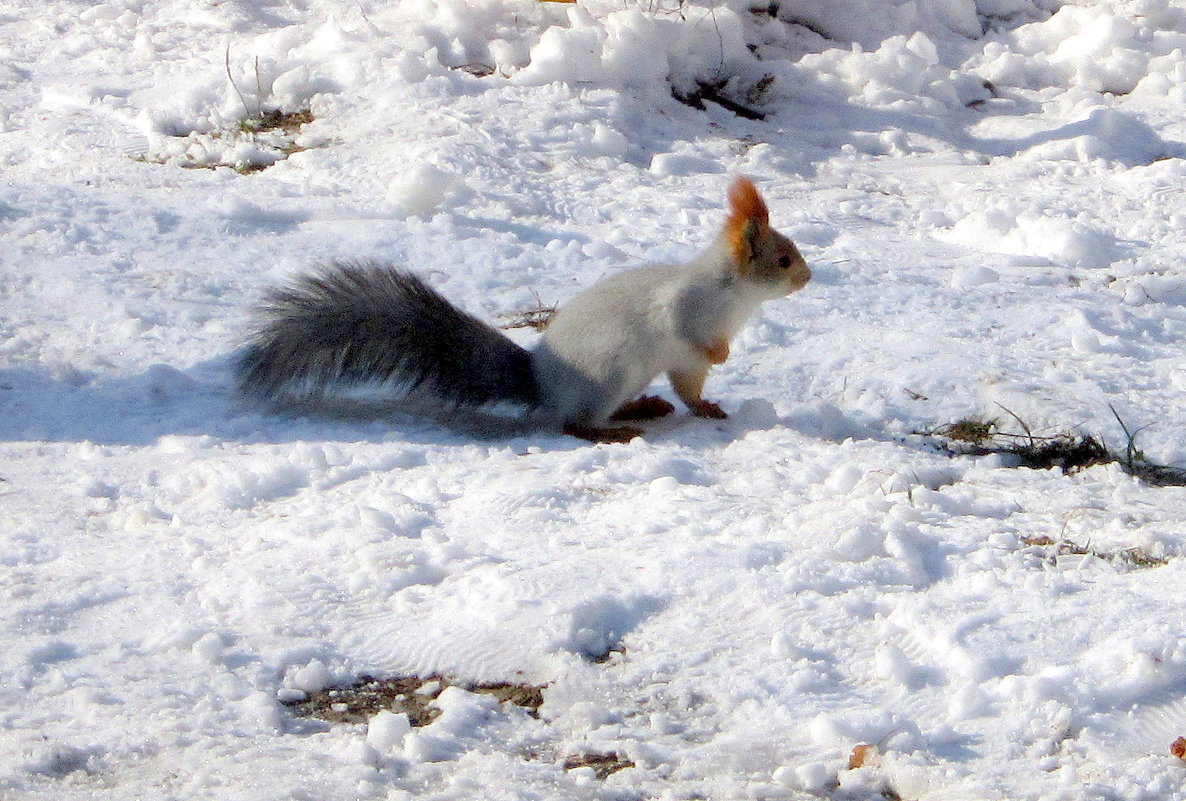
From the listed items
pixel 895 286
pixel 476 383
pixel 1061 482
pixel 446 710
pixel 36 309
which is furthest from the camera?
pixel 895 286

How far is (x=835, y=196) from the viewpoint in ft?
15.6

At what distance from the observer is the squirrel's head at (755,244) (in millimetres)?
3338

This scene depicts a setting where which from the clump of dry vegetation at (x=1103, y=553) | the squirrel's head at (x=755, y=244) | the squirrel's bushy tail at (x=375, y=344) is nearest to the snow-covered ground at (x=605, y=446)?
the clump of dry vegetation at (x=1103, y=553)

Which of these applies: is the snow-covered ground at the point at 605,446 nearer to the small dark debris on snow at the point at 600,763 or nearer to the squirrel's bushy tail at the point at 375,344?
the small dark debris on snow at the point at 600,763

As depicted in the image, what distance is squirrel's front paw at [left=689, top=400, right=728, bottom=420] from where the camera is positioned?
11.0 ft

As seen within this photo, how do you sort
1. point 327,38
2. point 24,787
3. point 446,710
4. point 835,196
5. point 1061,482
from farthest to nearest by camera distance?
point 327,38 < point 835,196 < point 1061,482 < point 446,710 < point 24,787

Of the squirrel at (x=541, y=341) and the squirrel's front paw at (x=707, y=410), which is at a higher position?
the squirrel at (x=541, y=341)

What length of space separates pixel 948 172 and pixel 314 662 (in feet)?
11.7

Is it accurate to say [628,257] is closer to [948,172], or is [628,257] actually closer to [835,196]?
[835,196]

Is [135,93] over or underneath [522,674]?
over

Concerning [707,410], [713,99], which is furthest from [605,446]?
[713,99]

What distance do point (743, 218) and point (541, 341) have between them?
591 millimetres

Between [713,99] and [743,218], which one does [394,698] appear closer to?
[743,218]

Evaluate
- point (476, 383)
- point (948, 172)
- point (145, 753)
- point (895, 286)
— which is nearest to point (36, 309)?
point (476, 383)
